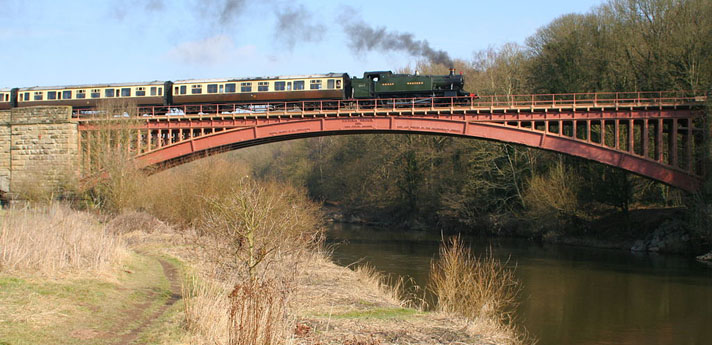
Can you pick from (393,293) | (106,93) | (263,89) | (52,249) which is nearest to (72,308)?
(52,249)

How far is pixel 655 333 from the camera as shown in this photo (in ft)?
54.9

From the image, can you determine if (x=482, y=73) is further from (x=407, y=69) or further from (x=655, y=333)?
(x=655, y=333)

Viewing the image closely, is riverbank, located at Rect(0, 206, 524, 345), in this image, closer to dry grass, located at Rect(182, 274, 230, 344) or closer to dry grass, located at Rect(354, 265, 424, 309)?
dry grass, located at Rect(182, 274, 230, 344)

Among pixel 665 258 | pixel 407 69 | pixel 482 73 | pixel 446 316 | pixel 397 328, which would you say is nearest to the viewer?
pixel 397 328

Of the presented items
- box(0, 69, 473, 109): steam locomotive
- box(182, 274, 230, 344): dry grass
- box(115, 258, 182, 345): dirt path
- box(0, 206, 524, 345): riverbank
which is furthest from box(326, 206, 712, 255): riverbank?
box(182, 274, 230, 344): dry grass

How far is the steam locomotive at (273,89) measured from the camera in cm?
3881

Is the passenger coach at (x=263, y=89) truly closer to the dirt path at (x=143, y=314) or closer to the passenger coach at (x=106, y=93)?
the passenger coach at (x=106, y=93)

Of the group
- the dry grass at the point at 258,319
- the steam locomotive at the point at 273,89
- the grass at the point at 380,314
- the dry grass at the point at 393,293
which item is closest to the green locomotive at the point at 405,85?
the steam locomotive at the point at 273,89

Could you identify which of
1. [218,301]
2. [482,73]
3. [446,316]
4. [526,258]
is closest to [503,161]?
[482,73]

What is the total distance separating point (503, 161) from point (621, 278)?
2102 centimetres

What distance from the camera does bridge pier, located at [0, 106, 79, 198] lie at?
1527 inches

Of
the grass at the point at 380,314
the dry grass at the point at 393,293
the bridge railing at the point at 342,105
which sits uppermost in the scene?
the bridge railing at the point at 342,105

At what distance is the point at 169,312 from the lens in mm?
11023

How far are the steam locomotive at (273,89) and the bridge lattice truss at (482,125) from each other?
666 millimetres
